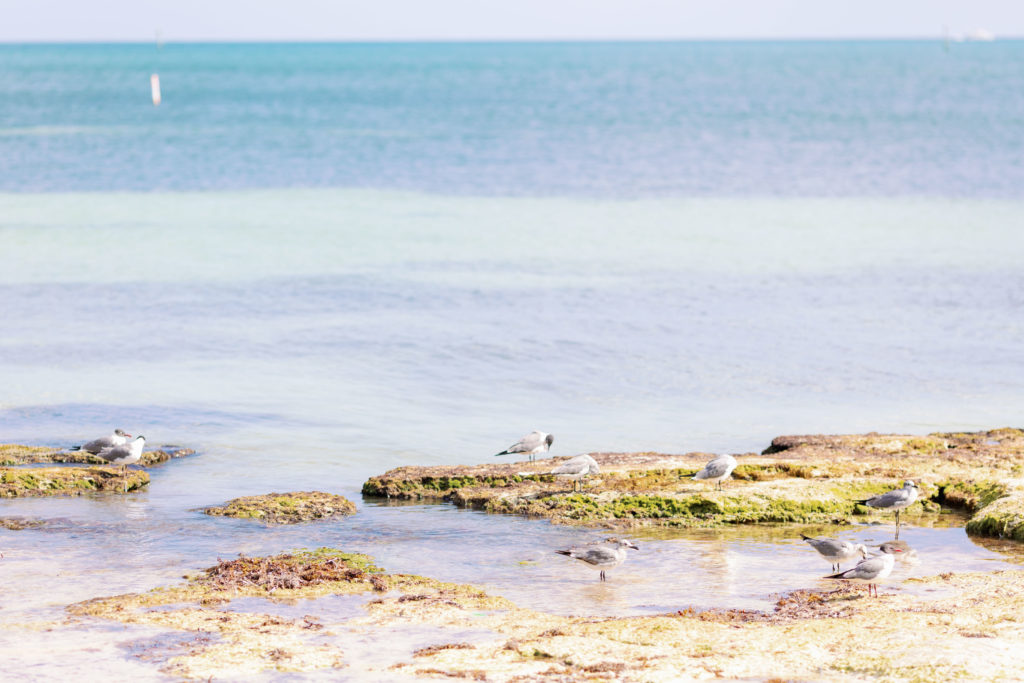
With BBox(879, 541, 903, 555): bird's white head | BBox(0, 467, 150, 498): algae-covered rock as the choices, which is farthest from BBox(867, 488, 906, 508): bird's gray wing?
BBox(0, 467, 150, 498): algae-covered rock

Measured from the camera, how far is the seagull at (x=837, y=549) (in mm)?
12492

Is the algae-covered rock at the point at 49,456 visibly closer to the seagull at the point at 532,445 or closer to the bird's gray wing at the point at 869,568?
the seagull at the point at 532,445

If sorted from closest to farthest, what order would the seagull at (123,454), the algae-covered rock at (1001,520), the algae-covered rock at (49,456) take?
the algae-covered rock at (1001,520)
the seagull at (123,454)
the algae-covered rock at (49,456)

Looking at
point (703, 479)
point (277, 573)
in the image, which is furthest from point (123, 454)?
point (703, 479)

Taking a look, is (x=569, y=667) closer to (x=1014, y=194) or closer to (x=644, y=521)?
(x=644, y=521)

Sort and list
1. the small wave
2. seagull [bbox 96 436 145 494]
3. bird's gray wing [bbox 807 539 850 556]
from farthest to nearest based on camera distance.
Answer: the small wave, seagull [bbox 96 436 145 494], bird's gray wing [bbox 807 539 850 556]

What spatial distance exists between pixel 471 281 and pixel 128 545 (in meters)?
20.6

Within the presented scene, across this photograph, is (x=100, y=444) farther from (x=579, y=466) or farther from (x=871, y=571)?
(x=871, y=571)

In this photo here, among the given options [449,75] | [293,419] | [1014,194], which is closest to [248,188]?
[1014,194]

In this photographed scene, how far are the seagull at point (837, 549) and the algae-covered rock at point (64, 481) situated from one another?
8784mm

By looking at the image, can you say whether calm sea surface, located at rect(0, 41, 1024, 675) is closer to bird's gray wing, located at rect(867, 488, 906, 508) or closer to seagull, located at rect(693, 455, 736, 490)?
bird's gray wing, located at rect(867, 488, 906, 508)

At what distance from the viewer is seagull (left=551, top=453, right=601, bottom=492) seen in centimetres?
1552

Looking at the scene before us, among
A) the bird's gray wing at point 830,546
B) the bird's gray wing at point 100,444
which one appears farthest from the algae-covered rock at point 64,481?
the bird's gray wing at point 830,546

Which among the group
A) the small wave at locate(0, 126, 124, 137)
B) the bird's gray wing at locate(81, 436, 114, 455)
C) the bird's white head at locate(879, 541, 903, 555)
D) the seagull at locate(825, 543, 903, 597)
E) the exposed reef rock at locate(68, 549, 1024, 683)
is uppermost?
the small wave at locate(0, 126, 124, 137)
